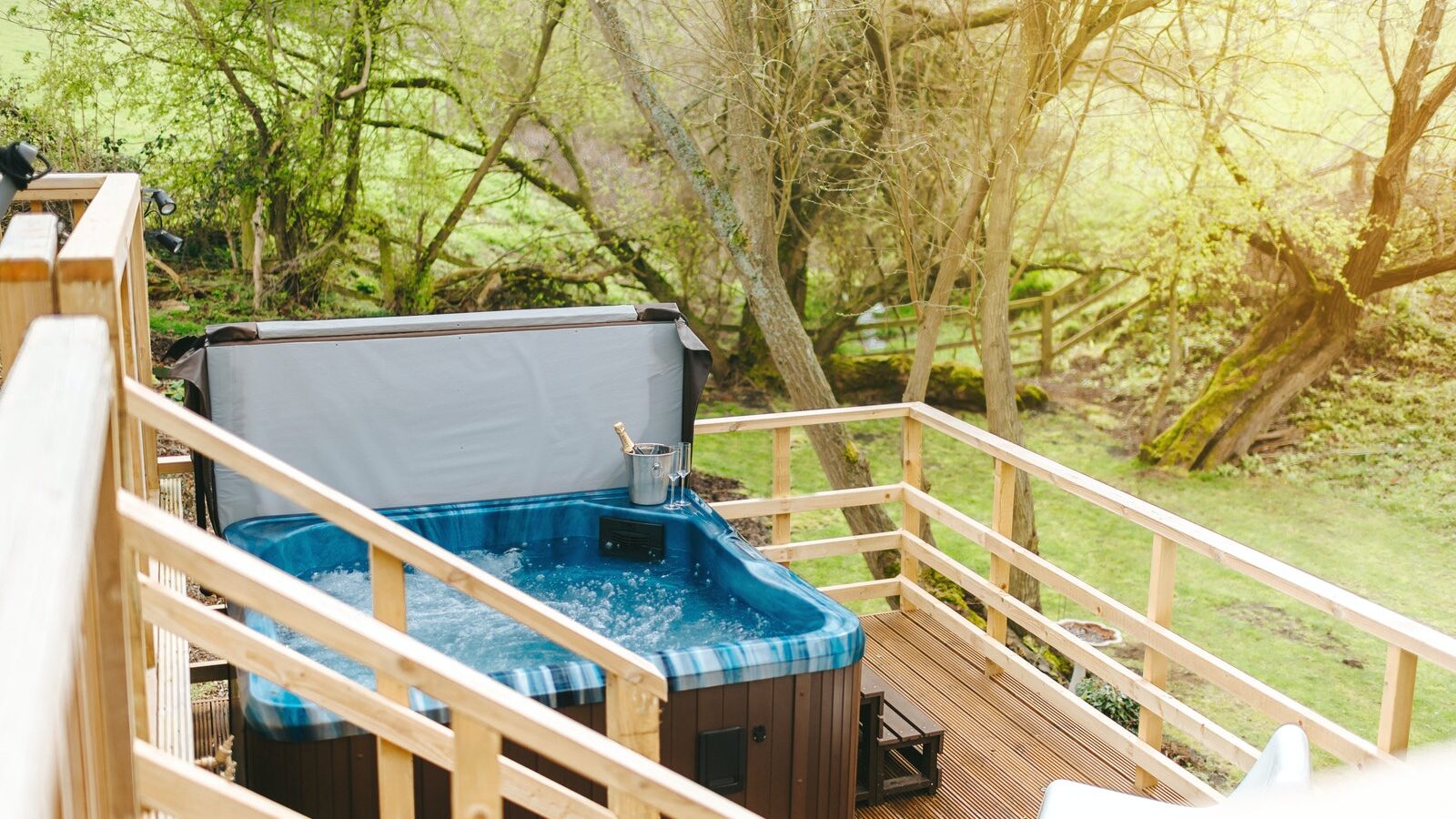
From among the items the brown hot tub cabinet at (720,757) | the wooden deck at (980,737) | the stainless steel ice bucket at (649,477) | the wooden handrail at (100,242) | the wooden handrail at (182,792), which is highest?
the wooden handrail at (100,242)

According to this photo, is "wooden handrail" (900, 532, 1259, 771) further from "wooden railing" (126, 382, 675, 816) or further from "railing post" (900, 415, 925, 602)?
→ "wooden railing" (126, 382, 675, 816)

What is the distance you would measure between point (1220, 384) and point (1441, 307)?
67.3 inches

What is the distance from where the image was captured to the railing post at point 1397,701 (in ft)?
7.97

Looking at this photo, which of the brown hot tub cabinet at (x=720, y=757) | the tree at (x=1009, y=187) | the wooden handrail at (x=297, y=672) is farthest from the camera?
the tree at (x=1009, y=187)

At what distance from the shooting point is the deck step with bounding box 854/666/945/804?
3.36 meters

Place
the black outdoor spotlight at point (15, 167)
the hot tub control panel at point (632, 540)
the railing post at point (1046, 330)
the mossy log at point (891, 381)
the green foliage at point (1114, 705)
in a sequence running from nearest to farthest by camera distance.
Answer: the black outdoor spotlight at point (15, 167), the hot tub control panel at point (632, 540), the green foliage at point (1114, 705), the mossy log at point (891, 381), the railing post at point (1046, 330)

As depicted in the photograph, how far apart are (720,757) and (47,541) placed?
8.39 feet

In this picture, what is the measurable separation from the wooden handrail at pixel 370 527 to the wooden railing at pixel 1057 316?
889cm

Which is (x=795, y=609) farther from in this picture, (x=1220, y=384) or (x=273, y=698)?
(x=1220, y=384)

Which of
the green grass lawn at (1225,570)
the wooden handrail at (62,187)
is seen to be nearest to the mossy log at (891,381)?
the green grass lawn at (1225,570)

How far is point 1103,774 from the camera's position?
3.56m

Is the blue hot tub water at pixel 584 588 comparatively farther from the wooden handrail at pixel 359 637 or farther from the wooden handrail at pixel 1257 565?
the wooden handrail at pixel 359 637

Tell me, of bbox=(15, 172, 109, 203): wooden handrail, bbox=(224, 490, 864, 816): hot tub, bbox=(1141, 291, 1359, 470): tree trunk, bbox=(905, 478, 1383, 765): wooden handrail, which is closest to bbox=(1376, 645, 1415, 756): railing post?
bbox=(905, 478, 1383, 765): wooden handrail

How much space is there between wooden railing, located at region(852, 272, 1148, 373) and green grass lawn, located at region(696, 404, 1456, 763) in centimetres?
A: 69
